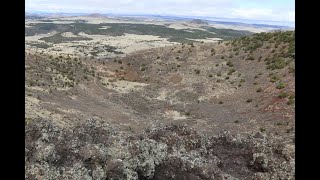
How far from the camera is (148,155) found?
780 cm

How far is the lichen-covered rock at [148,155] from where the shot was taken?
7203 mm

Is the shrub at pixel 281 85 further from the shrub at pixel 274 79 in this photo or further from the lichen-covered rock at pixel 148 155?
the lichen-covered rock at pixel 148 155

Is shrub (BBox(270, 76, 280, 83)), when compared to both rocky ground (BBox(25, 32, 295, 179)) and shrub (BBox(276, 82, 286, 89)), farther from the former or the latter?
shrub (BBox(276, 82, 286, 89))

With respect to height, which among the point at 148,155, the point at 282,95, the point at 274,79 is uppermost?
the point at 274,79

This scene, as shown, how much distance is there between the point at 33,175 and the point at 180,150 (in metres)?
3.74

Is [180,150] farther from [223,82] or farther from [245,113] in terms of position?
[223,82]

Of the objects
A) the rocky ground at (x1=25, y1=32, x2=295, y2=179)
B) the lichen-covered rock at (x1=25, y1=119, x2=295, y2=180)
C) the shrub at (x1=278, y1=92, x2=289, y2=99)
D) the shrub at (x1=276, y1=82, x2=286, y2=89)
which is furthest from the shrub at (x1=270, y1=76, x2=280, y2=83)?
the lichen-covered rock at (x1=25, y1=119, x2=295, y2=180)

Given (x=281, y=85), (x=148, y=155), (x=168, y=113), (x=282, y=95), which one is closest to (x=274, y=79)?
(x=281, y=85)

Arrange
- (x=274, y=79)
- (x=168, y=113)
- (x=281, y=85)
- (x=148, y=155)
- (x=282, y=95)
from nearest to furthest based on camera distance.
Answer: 1. (x=148, y=155)
2. (x=282, y=95)
3. (x=168, y=113)
4. (x=281, y=85)
5. (x=274, y=79)

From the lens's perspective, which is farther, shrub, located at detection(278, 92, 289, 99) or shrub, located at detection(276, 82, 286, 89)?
shrub, located at detection(276, 82, 286, 89)

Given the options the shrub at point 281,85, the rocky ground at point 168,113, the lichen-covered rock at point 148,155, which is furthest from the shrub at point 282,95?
the lichen-covered rock at point 148,155

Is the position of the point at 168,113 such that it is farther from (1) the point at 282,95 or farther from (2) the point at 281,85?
(2) the point at 281,85

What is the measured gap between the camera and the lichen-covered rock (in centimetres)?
720
